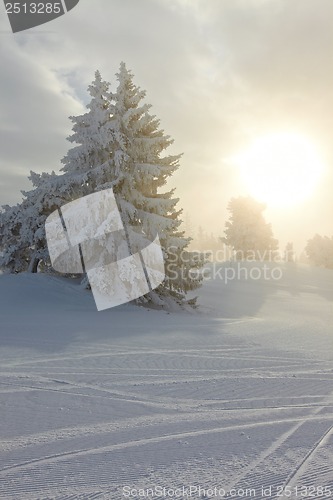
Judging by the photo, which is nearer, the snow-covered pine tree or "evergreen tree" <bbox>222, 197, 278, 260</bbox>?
the snow-covered pine tree

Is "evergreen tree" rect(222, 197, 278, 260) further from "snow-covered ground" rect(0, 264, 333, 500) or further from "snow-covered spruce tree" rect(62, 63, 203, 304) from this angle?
"snow-covered ground" rect(0, 264, 333, 500)

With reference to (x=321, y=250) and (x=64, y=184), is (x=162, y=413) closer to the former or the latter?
(x=64, y=184)

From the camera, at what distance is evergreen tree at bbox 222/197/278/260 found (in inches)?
1973

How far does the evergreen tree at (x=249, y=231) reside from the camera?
5012cm

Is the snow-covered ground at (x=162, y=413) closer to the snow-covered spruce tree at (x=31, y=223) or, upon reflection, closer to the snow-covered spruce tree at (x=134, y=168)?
the snow-covered spruce tree at (x=134, y=168)

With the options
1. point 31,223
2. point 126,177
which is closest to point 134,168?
point 126,177

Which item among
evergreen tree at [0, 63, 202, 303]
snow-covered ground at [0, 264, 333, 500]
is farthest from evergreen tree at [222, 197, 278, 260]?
snow-covered ground at [0, 264, 333, 500]

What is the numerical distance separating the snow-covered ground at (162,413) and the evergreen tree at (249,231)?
39880 millimetres

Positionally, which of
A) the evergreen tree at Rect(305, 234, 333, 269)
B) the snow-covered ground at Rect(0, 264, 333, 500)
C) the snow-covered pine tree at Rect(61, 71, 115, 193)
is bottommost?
the snow-covered ground at Rect(0, 264, 333, 500)

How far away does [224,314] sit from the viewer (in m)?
19.7

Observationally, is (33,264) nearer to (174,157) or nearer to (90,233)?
(90,233)

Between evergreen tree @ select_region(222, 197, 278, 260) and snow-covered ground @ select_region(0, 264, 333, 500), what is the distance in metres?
39.9

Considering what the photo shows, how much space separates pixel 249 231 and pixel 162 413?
46953 mm

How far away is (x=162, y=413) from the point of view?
458 centimetres
